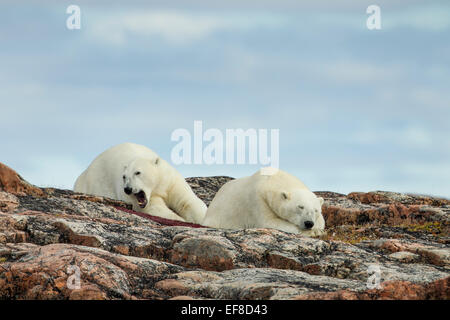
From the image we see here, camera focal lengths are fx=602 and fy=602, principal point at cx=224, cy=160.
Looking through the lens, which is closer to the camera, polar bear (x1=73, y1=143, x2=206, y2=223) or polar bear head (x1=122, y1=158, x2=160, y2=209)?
polar bear head (x1=122, y1=158, x2=160, y2=209)

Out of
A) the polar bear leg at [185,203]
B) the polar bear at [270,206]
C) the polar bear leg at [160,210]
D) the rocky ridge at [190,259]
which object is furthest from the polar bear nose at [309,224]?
the polar bear leg at [185,203]

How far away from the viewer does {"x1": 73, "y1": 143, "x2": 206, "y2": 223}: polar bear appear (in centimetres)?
1833

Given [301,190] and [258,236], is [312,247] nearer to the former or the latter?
[258,236]

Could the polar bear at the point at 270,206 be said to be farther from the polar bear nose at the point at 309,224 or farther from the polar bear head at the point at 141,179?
the polar bear head at the point at 141,179

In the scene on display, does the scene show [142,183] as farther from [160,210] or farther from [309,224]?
[309,224]

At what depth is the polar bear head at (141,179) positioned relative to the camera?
59.3 ft

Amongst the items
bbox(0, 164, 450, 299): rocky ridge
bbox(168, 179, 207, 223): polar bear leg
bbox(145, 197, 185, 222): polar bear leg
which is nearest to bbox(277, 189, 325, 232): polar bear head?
bbox(0, 164, 450, 299): rocky ridge

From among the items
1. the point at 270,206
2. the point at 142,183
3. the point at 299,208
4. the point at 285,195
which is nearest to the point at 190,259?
the point at 285,195

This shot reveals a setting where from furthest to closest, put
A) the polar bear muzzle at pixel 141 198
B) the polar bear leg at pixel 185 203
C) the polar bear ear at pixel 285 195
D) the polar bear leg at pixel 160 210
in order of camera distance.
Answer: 1. the polar bear leg at pixel 185 203
2. the polar bear muzzle at pixel 141 198
3. the polar bear leg at pixel 160 210
4. the polar bear ear at pixel 285 195

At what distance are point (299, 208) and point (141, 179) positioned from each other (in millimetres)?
5887

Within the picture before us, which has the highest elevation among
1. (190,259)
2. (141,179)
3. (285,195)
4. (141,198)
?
(141,179)

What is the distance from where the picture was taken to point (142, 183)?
1825cm

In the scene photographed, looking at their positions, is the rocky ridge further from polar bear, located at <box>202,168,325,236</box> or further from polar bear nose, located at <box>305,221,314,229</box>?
polar bear, located at <box>202,168,325,236</box>
